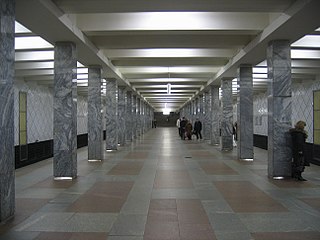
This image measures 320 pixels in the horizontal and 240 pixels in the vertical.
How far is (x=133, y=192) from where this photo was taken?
861cm

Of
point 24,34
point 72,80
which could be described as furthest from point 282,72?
point 24,34

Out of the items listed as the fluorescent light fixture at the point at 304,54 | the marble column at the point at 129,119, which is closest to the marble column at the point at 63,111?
the fluorescent light fixture at the point at 304,54

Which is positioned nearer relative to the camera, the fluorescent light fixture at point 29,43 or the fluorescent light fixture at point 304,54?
the fluorescent light fixture at point 29,43

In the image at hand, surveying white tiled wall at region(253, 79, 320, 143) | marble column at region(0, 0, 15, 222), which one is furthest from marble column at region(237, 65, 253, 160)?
marble column at region(0, 0, 15, 222)

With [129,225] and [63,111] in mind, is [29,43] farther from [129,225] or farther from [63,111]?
[129,225]

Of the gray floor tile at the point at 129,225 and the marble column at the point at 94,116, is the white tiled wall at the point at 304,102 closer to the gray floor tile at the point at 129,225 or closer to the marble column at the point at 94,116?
the marble column at the point at 94,116

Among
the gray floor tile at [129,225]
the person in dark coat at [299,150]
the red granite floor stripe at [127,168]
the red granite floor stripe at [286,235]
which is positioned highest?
the person in dark coat at [299,150]

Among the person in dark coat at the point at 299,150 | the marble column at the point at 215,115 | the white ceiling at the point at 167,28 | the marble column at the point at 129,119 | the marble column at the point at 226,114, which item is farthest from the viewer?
the marble column at the point at 129,119

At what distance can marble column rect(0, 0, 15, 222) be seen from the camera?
6.21 metres

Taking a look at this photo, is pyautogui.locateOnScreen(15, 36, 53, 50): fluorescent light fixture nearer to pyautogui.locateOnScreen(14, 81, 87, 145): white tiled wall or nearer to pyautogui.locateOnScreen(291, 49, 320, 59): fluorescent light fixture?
pyautogui.locateOnScreen(14, 81, 87, 145): white tiled wall

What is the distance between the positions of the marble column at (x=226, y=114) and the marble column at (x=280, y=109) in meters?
8.73

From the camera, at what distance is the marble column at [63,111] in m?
10.7

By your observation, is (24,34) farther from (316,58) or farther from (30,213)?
(316,58)

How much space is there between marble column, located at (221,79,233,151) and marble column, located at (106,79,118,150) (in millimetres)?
5901
